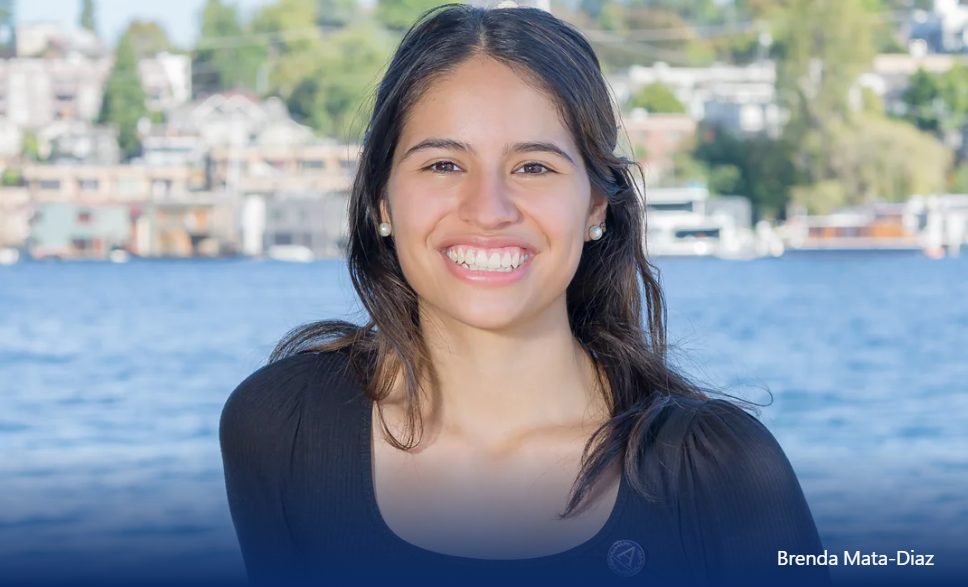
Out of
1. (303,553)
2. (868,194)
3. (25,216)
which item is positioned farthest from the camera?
(25,216)

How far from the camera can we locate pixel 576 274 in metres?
1.56

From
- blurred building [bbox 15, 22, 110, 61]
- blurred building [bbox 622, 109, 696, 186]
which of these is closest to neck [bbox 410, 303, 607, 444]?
blurred building [bbox 622, 109, 696, 186]

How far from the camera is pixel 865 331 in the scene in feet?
62.3

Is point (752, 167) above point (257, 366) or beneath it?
beneath

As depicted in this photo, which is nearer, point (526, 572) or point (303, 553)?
point (526, 572)

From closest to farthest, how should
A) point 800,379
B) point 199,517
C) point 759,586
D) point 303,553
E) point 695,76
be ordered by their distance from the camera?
point 759,586
point 303,553
point 199,517
point 800,379
point 695,76

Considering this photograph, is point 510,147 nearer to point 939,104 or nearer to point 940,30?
point 939,104

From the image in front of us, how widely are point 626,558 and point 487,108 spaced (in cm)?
39

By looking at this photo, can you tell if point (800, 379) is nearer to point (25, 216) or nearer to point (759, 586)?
point (759, 586)

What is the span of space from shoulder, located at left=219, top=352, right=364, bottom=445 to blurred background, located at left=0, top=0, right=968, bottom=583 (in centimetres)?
504

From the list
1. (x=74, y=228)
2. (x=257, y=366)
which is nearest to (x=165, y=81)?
(x=74, y=228)

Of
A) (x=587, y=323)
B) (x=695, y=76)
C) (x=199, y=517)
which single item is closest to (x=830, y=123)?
(x=695, y=76)

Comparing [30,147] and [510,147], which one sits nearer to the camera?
[510,147]

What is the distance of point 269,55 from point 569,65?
39.6m
